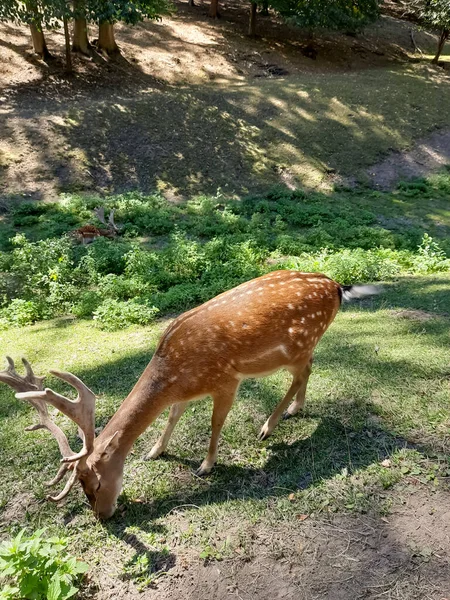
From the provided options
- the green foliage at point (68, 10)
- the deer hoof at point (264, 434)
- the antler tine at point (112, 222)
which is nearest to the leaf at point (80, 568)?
the deer hoof at point (264, 434)

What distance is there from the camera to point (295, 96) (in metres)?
18.4

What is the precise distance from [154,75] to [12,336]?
16.0 metres

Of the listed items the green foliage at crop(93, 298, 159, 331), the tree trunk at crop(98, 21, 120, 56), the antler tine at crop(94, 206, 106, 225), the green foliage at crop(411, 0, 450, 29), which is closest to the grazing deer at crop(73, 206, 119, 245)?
the antler tine at crop(94, 206, 106, 225)

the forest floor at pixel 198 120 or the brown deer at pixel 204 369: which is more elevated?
the brown deer at pixel 204 369

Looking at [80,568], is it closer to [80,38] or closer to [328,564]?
[328,564]

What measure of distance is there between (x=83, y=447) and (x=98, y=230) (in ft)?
24.6

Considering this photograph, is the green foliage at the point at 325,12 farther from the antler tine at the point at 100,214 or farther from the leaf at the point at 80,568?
the leaf at the point at 80,568

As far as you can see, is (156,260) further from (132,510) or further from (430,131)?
(430,131)

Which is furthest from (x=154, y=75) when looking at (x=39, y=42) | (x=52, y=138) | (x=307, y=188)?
(x=307, y=188)

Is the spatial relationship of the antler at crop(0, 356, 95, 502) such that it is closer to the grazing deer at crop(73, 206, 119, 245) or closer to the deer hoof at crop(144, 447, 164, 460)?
the deer hoof at crop(144, 447, 164, 460)

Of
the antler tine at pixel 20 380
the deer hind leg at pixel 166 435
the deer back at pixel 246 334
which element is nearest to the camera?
the antler tine at pixel 20 380

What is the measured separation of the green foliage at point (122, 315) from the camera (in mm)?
7266

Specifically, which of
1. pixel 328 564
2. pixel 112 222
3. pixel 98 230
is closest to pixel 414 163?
pixel 112 222

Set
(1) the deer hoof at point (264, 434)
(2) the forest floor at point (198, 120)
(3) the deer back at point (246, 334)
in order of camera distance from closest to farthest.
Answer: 1. (3) the deer back at point (246, 334)
2. (1) the deer hoof at point (264, 434)
3. (2) the forest floor at point (198, 120)
